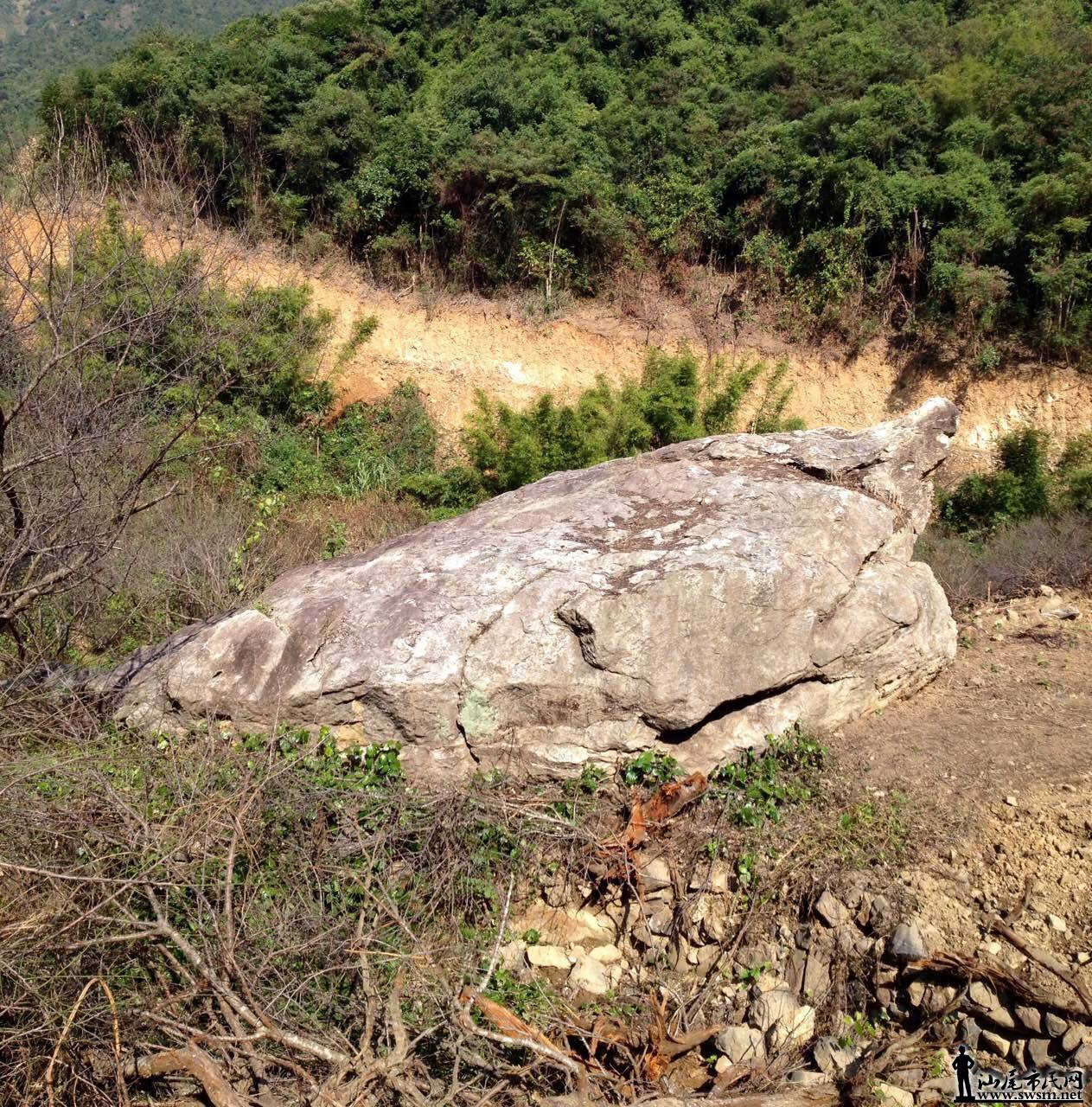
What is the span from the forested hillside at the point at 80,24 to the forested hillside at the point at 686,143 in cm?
1446

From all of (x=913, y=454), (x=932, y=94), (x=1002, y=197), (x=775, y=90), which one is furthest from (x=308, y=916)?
(x=775, y=90)

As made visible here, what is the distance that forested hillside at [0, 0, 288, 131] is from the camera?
95.3 feet

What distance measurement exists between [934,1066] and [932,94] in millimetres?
13736

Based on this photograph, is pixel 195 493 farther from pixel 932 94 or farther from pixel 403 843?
pixel 932 94

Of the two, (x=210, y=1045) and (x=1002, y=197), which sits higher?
(x=1002, y=197)

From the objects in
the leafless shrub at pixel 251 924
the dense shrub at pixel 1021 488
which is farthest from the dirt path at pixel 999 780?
the dense shrub at pixel 1021 488

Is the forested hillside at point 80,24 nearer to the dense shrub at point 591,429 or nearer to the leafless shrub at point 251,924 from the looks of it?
the dense shrub at point 591,429

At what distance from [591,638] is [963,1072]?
8.52 feet

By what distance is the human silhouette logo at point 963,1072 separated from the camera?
3.66m

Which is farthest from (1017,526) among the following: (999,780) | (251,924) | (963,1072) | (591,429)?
(251,924)

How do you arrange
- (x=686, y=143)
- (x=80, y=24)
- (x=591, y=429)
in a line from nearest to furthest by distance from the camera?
(x=591, y=429) < (x=686, y=143) < (x=80, y=24)

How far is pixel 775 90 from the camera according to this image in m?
15.4

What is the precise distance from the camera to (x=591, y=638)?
Answer: 16.8 feet

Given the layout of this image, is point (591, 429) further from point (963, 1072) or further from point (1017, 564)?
point (963, 1072)
